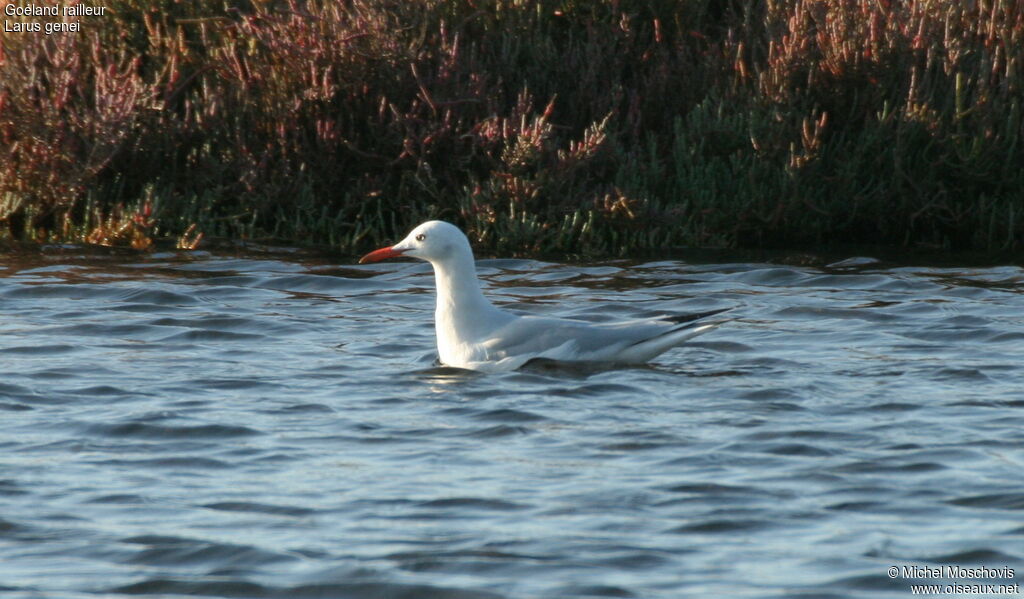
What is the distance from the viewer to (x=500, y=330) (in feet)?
25.5

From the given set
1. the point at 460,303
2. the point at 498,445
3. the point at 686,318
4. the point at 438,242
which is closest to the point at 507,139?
the point at 438,242

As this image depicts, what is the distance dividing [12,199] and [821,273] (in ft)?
20.2

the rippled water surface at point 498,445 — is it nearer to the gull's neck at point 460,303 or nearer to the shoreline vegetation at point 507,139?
the gull's neck at point 460,303

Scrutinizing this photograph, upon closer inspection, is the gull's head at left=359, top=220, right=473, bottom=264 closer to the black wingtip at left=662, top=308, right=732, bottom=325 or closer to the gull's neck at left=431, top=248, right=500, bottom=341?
the gull's neck at left=431, top=248, right=500, bottom=341

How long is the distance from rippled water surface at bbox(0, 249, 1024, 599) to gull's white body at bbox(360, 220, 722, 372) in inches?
5.4

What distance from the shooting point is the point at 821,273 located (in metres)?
10.3

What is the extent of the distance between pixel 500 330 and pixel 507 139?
330cm

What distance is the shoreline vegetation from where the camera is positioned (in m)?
10.9

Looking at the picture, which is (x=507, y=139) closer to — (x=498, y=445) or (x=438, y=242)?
(x=438, y=242)

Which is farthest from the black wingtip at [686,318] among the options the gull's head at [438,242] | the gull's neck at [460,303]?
the gull's head at [438,242]

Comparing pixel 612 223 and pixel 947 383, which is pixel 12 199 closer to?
pixel 612 223

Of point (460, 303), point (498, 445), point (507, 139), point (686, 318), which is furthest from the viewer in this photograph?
point (507, 139)

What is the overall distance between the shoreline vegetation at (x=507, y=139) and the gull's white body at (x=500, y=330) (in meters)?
2.70

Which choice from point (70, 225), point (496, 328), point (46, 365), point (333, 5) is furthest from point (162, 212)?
point (496, 328)
